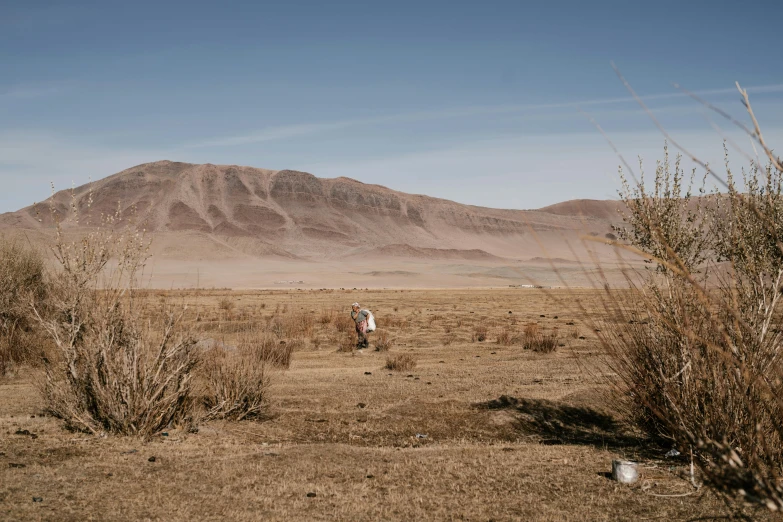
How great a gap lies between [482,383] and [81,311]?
847 cm

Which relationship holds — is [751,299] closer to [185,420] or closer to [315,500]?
[315,500]

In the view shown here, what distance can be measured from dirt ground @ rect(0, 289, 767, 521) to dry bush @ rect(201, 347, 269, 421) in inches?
14.9

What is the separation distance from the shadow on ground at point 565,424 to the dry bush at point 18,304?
395 inches

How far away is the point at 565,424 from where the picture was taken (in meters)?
10.9

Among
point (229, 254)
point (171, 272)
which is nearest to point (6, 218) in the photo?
point (229, 254)

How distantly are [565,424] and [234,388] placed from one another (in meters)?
5.51

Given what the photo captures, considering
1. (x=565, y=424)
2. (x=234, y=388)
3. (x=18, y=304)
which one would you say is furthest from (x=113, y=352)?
(x=18, y=304)

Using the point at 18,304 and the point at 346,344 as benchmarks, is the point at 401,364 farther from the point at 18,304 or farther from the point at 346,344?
the point at 18,304

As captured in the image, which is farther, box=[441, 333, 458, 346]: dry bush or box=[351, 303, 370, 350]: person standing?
box=[441, 333, 458, 346]: dry bush

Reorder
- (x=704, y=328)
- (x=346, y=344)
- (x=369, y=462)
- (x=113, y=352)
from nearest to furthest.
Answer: (x=704, y=328) < (x=369, y=462) < (x=113, y=352) < (x=346, y=344)

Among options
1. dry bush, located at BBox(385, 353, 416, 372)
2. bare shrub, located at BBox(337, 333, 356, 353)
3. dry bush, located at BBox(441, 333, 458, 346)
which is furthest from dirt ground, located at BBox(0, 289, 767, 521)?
dry bush, located at BBox(441, 333, 458, 346)

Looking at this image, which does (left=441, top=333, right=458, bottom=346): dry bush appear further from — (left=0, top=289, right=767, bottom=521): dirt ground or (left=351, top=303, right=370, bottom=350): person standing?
(left=0, top=289, right=767, bottom=521): dirt ground

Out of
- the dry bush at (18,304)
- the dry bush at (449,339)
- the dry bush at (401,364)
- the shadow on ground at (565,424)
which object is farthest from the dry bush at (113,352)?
the dry bush at (449,339)

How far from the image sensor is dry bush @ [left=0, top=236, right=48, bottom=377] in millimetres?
16902
